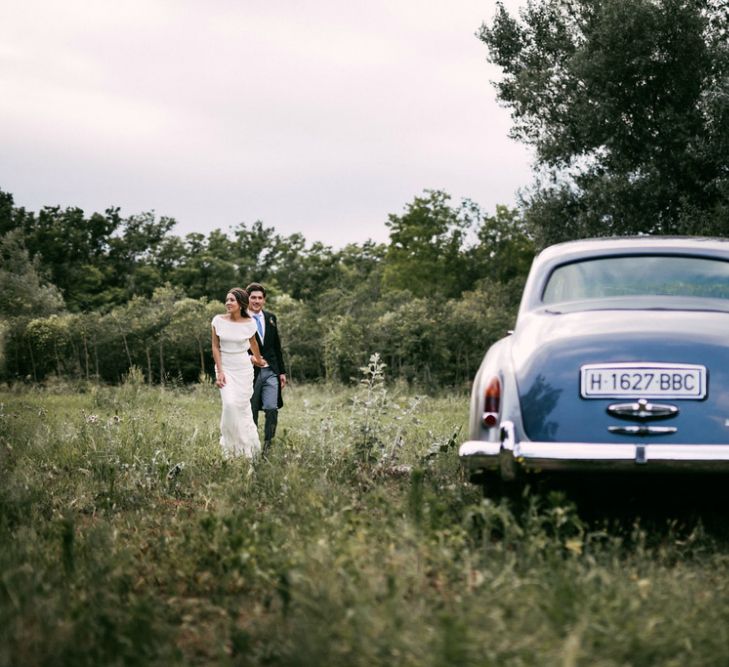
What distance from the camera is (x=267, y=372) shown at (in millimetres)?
9875

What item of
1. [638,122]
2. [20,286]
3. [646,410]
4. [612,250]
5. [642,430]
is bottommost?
[642,430]

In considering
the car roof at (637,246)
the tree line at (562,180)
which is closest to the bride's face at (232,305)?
the car roof at (637,246)

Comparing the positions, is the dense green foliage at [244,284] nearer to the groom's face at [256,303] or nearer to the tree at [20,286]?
the tree at [20,286]

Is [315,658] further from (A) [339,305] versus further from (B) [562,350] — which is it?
(A) [339,305]

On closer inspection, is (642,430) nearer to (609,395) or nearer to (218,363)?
(609,395)

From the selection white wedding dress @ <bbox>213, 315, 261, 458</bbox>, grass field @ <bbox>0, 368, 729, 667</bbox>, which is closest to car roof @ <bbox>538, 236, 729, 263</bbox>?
grass field @ <bbox>0, 368, 729, 667</bbox>

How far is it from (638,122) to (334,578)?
21.2 metres

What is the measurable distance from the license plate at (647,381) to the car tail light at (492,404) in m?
0.48

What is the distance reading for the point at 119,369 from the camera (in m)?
25.4

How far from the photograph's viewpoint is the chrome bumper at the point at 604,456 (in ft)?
15.7


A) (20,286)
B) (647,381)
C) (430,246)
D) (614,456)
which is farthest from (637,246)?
(430,246)

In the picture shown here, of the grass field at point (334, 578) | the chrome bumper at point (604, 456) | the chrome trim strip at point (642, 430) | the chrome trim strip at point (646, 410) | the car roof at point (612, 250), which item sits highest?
the car roof at point (612, 250)

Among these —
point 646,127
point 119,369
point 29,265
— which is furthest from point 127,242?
point 646,127

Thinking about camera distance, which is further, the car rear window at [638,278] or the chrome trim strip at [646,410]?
the car rear window at [638,278]
